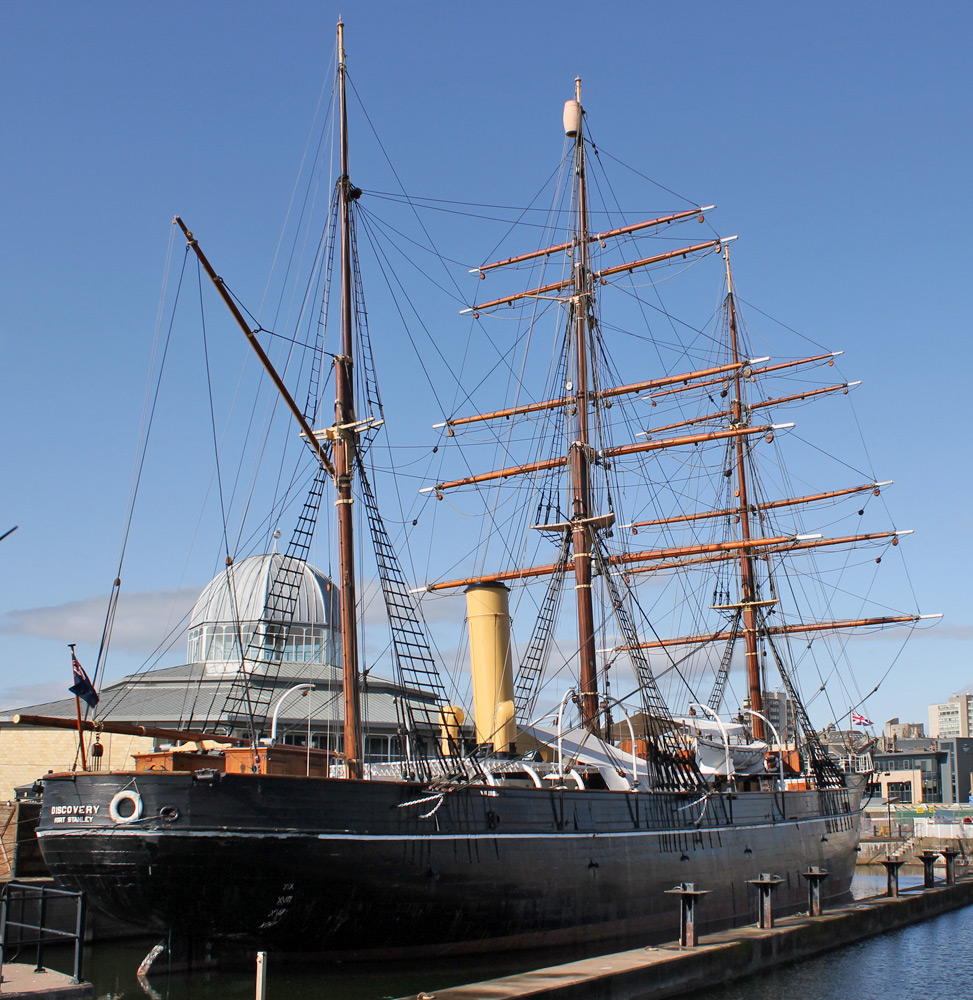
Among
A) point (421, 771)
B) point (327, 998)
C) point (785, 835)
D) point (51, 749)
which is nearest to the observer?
point (327, 998)

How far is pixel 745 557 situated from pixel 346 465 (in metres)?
27.3

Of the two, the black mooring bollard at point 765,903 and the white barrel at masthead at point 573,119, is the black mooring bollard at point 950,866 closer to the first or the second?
the black mooring bollard at point 765,903

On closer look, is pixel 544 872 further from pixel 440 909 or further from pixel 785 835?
pixel 785 835

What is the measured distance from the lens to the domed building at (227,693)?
44.7 m

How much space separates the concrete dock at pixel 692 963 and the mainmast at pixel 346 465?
6.40 meters

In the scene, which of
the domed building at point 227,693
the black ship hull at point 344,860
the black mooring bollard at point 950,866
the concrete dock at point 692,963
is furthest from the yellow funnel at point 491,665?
the black mooring bollard at point 950,866

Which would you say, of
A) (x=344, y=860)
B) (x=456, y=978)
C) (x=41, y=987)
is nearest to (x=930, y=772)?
(x=456, y=978)

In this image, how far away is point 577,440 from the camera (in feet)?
118

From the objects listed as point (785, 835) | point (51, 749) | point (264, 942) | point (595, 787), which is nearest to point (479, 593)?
point (595, 787)

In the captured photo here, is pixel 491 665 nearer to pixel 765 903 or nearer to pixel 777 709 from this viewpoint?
pixel 765 903

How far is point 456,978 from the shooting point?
20.6 metres

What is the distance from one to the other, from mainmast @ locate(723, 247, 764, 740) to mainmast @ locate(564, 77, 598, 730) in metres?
9.71

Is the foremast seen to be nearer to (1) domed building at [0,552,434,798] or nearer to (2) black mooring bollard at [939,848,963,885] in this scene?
(1) domed building at [0,552,434,798]

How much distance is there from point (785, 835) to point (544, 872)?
1439cm
